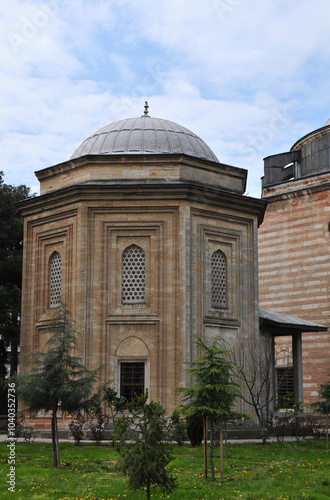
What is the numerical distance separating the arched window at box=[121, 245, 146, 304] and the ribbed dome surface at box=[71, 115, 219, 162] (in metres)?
4.47

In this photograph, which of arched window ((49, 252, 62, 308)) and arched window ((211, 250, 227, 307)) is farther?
arched window ((49, 252, 62, 308))

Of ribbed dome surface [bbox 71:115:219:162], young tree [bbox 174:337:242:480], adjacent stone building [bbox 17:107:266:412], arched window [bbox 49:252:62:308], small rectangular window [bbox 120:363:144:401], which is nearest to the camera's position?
young tree [bbox 174:337:242:480]

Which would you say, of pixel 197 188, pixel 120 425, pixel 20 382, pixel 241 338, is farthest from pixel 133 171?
pixel 120 425

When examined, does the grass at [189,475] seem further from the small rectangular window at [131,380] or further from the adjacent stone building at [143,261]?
the adjacent stone building at [143,261]

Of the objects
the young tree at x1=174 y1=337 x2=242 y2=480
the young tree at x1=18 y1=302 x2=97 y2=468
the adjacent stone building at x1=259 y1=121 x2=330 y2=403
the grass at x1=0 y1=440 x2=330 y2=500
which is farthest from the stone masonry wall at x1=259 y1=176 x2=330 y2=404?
the young tree at x1=18 y1=302 x2=97 y2=468

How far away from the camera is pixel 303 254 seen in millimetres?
32875

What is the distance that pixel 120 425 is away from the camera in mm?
10891

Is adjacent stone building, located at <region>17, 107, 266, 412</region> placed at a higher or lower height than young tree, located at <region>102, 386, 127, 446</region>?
higher

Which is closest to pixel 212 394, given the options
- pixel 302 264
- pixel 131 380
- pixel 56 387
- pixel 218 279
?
pixel 56 387

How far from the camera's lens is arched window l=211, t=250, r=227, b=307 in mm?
24375

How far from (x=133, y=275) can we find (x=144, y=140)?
6228 millimetres

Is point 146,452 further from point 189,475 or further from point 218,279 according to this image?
point 218,279

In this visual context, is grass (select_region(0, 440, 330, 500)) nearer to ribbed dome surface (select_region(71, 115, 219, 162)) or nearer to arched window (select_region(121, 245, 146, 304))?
arched window (select_region(121, 245, 146, 304))

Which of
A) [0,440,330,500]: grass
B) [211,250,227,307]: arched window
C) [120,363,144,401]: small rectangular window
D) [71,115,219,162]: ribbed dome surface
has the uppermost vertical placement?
→ [71,115,219,162]: ribbed dome surface
